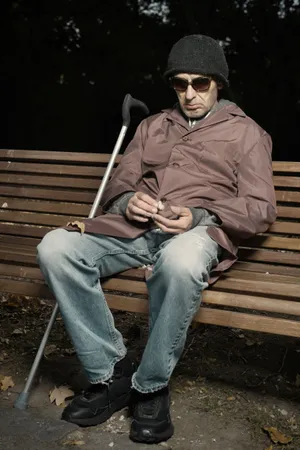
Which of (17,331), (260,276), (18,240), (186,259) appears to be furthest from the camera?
(17,331)

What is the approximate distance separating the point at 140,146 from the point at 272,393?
1.44m

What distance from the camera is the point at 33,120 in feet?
32.5

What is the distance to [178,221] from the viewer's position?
114 inches

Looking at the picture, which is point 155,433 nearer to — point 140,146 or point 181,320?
point 181,320

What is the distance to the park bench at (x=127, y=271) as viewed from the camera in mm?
2746

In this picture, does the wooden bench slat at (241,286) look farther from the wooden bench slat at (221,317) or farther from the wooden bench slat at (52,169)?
the wooden bench slat at (52,169)

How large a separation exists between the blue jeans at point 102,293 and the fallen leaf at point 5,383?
0.67 metres

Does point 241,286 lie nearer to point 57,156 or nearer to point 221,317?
point 221,317

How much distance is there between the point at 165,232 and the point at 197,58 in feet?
2.82

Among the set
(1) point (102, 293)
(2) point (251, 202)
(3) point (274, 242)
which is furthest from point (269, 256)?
(1) point (102, 293)

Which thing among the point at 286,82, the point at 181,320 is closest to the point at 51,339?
the point at 181,320

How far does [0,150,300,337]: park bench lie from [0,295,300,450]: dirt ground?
41cm

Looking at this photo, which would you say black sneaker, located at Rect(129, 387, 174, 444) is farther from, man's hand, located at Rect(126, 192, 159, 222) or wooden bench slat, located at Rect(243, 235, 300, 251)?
wooden bench slat, located at Rect(243, 235, 300, 251)

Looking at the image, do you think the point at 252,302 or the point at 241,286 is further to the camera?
the point at 241,286
